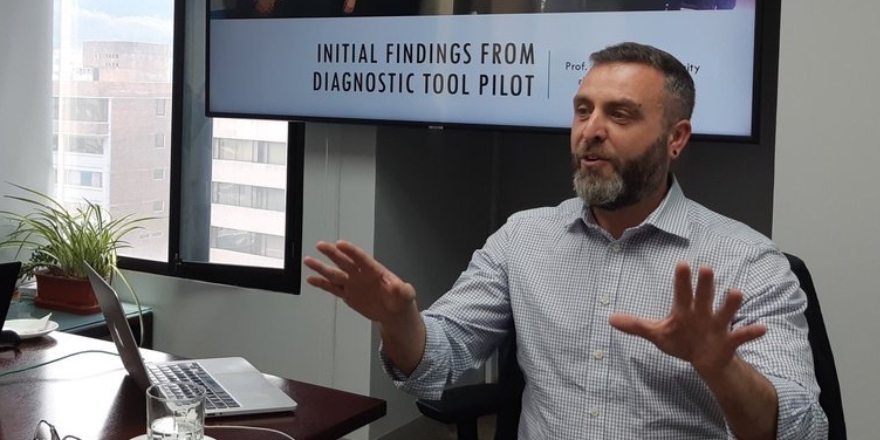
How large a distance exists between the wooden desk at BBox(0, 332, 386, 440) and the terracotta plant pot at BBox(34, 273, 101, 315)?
145 centimetres

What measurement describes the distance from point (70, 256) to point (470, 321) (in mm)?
2207

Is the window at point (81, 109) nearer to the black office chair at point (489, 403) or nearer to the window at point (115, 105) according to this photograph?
the window at point (115, 105)

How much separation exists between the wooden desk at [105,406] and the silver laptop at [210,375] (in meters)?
0.03

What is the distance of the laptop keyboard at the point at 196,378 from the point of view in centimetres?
176

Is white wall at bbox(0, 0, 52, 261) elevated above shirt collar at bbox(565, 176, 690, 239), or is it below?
above

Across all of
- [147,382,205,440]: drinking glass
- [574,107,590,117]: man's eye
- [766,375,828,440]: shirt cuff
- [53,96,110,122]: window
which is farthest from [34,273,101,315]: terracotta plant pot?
[766,375,828,440]: shirt cuff

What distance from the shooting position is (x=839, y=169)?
2193mm

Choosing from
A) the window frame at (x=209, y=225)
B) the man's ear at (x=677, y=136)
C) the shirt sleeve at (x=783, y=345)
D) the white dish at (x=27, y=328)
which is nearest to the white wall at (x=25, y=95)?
the window frame at (x=209, y=225)

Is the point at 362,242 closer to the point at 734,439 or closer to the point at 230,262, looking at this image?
the point at 230,262

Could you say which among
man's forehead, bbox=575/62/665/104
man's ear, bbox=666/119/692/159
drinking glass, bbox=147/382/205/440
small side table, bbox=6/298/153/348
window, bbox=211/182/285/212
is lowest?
small side table, bbox=6/298/153/348

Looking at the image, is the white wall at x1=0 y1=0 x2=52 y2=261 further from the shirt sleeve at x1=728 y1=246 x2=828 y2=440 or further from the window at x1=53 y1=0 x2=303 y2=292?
the shirt sleeve at x1=728 y1=246 x2=828 y2=440

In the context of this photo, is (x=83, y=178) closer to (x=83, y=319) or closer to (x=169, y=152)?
(x=169, y=152)

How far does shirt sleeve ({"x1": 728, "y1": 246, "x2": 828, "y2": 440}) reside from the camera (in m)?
1.46

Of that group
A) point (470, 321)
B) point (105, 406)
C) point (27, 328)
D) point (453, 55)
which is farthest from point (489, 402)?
point (453, 55)
